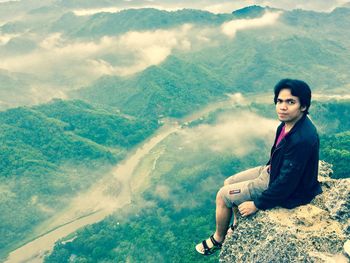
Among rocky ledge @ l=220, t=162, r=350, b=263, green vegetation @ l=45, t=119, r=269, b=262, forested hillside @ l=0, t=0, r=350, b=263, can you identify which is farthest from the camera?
forested hillside @ l=0, t=0, r=350, b=263

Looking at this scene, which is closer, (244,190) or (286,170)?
(286,170)

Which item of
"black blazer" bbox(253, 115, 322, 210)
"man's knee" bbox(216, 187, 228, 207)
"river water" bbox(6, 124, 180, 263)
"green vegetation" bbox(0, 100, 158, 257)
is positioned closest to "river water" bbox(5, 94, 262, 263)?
"river water" bbox(6, 124, 180, 263)

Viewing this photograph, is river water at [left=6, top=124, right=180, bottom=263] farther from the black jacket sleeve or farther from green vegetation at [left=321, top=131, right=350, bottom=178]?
the black jacket sleeve

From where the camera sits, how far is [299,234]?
711cm

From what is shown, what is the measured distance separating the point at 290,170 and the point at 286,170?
0.07m

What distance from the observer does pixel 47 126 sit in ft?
368

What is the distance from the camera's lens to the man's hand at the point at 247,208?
7.50m

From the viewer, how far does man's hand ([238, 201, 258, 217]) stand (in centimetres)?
750

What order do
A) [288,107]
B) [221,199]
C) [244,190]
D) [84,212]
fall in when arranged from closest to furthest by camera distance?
[288,107] → [244,190] → [221,199] → [84,212]

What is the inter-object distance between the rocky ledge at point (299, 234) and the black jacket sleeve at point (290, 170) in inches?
28.8

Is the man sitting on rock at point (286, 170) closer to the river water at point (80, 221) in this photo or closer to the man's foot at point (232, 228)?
the man's foot at point (232, 228)

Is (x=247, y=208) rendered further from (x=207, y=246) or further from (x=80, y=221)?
(x=80, y=221)

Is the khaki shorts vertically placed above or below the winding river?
above

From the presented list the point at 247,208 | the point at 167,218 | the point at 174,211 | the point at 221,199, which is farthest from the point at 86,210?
the point at 247,208
